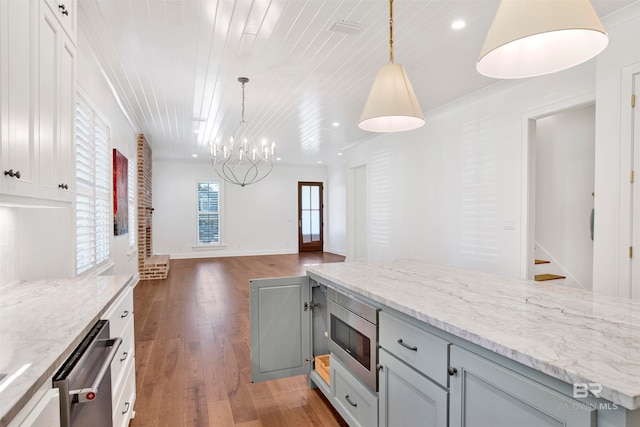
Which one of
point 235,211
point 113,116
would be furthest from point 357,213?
point 113,116

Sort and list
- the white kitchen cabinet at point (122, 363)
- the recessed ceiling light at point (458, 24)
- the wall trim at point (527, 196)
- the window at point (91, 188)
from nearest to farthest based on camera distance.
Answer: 1. the white kitchen cabinet at point (122, 363)
2. the recessed ceiling light at point (458, 24)
3. the window at point (91, 188)
4. the wall trim at point (527, 196)

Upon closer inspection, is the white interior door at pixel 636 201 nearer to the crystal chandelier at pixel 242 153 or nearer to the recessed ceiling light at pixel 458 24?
the recessed ceiling light at pixel 458 24

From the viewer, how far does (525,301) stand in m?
1.52

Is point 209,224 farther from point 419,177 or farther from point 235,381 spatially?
point 235,381

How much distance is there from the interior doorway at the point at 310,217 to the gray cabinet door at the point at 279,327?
8648 mm

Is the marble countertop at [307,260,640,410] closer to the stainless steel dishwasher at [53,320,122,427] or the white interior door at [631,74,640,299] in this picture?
the stainless steel dishwasher at [53,320,122,427]

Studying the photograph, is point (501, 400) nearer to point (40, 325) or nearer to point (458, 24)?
point (40, 325)

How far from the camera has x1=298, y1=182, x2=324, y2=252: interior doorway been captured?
439 inches

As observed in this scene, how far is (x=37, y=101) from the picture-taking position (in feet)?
5.32

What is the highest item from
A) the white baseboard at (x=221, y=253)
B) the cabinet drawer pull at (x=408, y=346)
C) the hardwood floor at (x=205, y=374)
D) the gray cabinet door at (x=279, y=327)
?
the cabinet drawer pull at (x=408, y=346)

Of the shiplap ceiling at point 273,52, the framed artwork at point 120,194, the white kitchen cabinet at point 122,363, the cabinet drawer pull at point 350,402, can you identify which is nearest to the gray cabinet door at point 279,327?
the cabinet drawer pull at point 350,402

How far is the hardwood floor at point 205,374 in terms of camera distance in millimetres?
2240

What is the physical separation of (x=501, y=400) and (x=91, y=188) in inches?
146

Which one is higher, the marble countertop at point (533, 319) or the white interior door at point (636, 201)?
the white interior door at point (636, 201)
